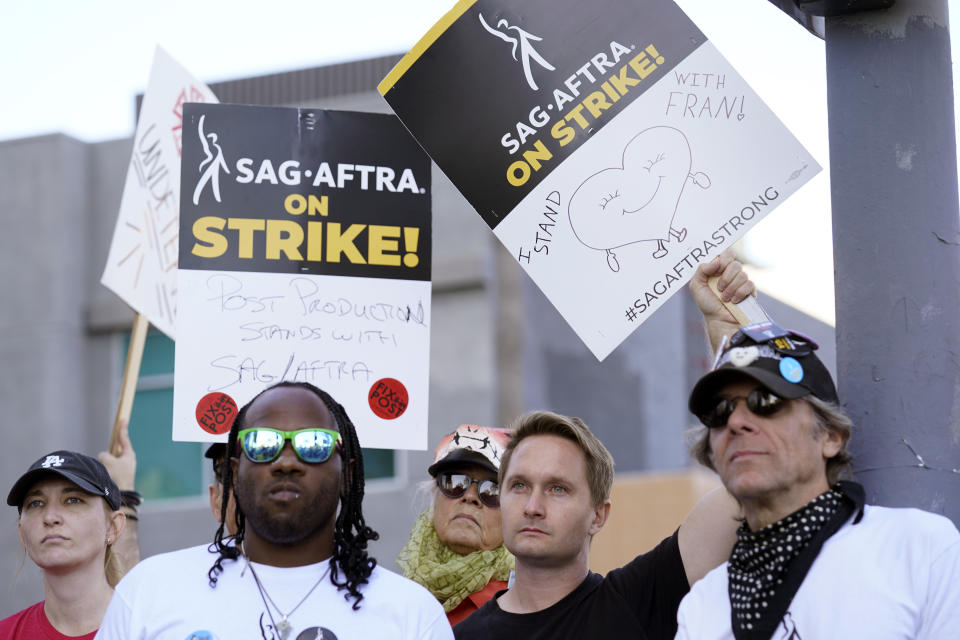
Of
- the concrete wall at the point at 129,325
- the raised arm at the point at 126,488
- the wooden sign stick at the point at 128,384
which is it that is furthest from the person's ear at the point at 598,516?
the concrete wall at the point at 129,325

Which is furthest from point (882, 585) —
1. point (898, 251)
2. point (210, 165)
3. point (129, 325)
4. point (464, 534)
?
point (129, 325)

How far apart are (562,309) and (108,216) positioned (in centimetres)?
1223

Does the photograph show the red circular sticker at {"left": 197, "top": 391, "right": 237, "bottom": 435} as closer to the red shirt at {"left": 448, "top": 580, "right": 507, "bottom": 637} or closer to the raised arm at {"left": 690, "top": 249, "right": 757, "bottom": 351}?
the red shirt at {"left": 448, "top": 580, "right": 507, "bottom": 637}

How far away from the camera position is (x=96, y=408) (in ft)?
50.8

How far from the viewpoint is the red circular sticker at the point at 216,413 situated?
4832 mm

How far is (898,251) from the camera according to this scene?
321 cm

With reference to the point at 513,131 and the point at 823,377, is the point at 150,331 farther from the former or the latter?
the point at 823,377

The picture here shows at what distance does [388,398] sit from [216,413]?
0.59m

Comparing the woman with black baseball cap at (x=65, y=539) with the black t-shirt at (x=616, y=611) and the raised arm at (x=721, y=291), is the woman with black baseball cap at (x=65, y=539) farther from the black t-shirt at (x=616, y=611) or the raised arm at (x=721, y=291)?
the raised arm at (x=721, y=291)

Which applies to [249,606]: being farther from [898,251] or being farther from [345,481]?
[898,251]

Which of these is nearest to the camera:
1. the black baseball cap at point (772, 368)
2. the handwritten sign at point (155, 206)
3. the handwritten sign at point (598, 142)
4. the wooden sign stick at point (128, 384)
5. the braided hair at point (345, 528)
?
the black baseball cap at point (772, 368)

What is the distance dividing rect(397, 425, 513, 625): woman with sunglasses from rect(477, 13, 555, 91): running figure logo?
3.69 feet

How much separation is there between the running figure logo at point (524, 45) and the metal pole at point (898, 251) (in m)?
1.16

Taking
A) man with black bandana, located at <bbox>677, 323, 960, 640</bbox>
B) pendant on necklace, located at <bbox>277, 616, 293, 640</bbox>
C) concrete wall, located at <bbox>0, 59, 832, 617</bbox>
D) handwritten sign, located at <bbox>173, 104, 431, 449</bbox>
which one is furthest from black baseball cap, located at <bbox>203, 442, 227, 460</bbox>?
concrete wall, located at <bbox>0, 59, 832, 617</bbox>
